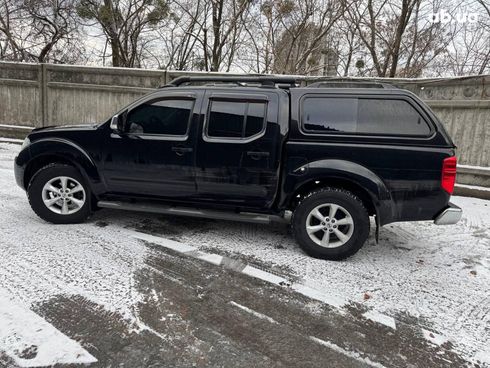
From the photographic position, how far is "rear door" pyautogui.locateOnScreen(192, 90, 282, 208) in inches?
162

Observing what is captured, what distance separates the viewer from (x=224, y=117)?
4.27 meters

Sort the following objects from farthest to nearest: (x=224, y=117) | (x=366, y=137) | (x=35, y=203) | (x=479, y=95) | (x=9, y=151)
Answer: (x=9, y=151), (x=479, y=95), (x=35, y=203), (x=224, y=117), (x=366, y=137)

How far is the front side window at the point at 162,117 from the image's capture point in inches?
173

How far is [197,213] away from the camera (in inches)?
173

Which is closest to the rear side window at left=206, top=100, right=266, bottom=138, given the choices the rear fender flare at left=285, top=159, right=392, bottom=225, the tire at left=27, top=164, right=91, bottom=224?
the rear fender flare at left=285, top=159, right=392, bottom=225

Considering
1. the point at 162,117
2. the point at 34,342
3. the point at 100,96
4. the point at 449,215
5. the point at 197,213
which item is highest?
the point at 100,96

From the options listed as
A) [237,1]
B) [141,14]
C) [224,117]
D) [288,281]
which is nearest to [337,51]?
[237,1]

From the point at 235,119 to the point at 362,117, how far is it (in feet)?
4.49

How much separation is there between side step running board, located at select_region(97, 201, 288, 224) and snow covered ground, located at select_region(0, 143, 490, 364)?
1.00ft

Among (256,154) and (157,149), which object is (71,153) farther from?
(256,154)

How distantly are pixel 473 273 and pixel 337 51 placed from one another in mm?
15566

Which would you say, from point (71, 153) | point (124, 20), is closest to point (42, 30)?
point (124, 20)

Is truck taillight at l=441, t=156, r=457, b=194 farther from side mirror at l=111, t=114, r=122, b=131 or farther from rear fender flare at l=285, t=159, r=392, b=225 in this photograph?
side mirror at l=111, t=114, r=122, b=131

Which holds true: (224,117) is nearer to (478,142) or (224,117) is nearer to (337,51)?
(478,142)
